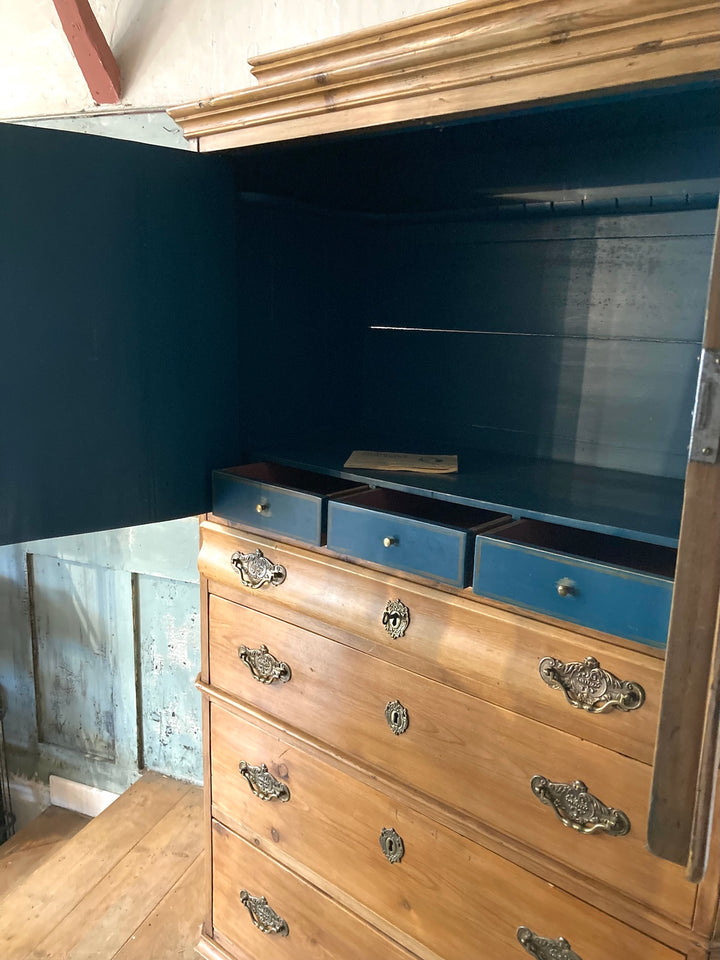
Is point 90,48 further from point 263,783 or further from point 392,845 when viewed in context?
point 392,845

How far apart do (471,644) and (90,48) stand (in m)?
1.93

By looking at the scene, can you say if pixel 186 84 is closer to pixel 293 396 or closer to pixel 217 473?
pixel 293 396

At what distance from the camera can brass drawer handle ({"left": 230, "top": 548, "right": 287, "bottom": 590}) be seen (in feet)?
4.32

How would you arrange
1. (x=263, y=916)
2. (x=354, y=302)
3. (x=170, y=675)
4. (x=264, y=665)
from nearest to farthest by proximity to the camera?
(x=264, y=665) < (x=263, y=916) < (x=354, y=302) < (x=170, y=675)

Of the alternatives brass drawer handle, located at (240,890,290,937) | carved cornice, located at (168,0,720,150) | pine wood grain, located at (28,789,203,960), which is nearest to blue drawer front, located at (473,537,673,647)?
carved cornice, located at (168,0,720,150)

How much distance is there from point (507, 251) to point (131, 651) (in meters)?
1.72

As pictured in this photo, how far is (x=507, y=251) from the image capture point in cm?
149

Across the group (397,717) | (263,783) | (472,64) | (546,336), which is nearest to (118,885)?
(263,783)

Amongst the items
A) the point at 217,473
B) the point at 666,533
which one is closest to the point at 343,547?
the point at 217,473

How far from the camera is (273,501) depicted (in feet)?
4.18

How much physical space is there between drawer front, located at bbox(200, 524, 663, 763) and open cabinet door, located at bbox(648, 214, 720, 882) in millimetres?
204

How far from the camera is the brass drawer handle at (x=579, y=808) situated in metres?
0.93

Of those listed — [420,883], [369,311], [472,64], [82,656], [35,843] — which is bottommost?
[35,843]

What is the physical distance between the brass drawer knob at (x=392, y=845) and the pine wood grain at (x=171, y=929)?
2.61 ft
